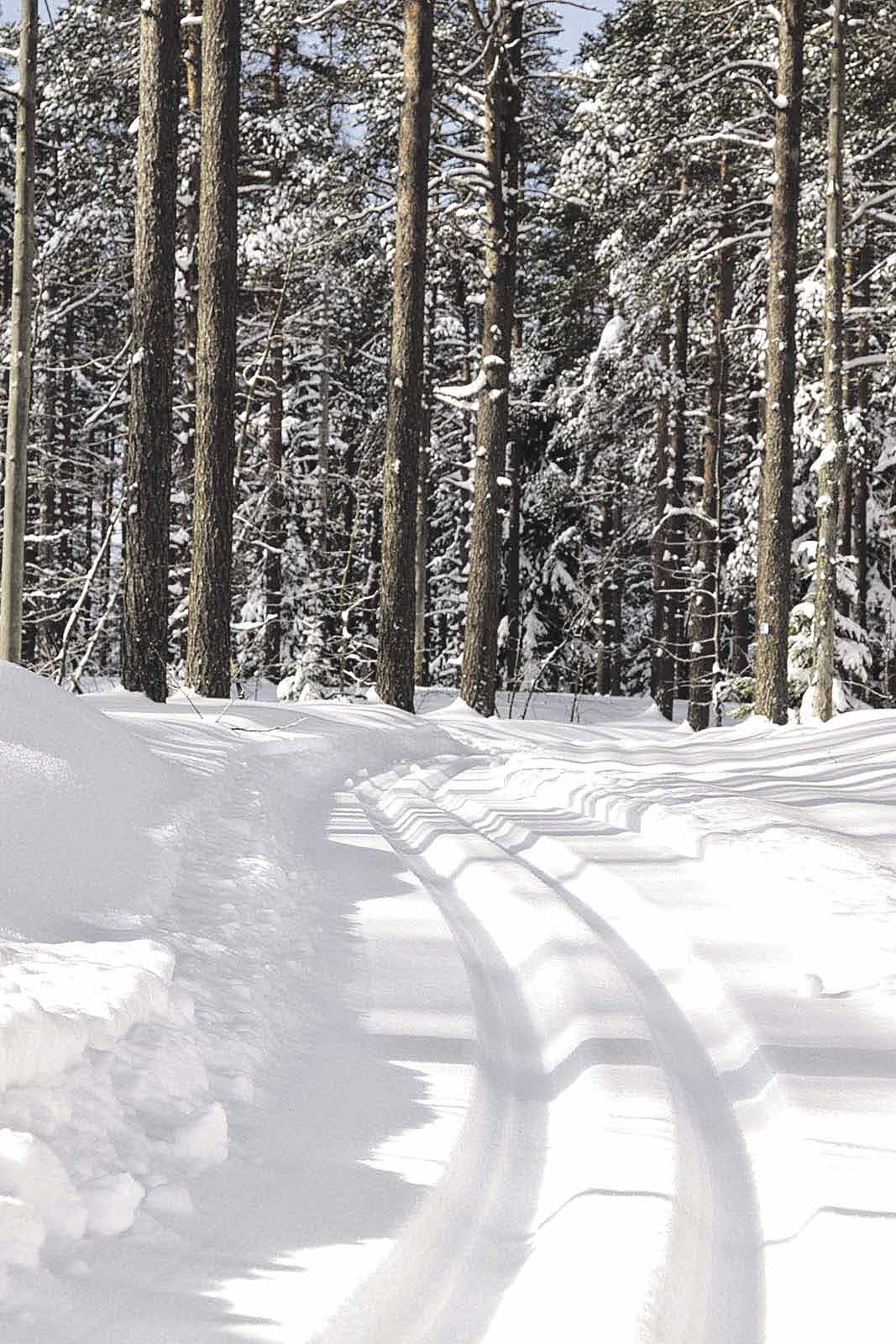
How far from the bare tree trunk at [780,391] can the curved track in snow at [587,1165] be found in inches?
376

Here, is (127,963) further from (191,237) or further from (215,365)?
(191,237)

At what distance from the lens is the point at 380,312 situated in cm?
2361

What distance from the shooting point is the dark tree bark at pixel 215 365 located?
37.4 ft

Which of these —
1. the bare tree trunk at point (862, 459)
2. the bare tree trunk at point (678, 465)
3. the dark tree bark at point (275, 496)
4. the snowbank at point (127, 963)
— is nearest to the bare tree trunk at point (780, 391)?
the bare tree trunk at point (862, 459)

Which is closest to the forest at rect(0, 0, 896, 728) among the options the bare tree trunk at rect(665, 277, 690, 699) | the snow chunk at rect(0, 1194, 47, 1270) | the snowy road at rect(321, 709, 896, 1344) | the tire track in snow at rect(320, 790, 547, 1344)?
the bare tree trunk at rect(665, 277, 690, 699)

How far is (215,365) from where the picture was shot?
11.5m

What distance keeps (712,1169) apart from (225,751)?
5.46 metres

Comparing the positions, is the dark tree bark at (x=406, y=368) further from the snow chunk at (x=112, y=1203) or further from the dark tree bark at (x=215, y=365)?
the snow chunk at (x=112, y=1203)

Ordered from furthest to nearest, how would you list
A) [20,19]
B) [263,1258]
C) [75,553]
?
[75,553] < [20,19] < [263,1258]

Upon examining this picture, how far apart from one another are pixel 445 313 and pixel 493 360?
11.9m

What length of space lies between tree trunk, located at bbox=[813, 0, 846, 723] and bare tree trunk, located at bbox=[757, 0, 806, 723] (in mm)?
435

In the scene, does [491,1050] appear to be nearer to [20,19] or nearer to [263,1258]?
[263,1258]

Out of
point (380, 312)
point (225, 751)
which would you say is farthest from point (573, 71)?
point (225, 751)

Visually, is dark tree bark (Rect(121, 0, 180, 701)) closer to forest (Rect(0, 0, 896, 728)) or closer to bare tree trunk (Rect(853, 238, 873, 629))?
forest (Rect(0, 0, 896, 728))
